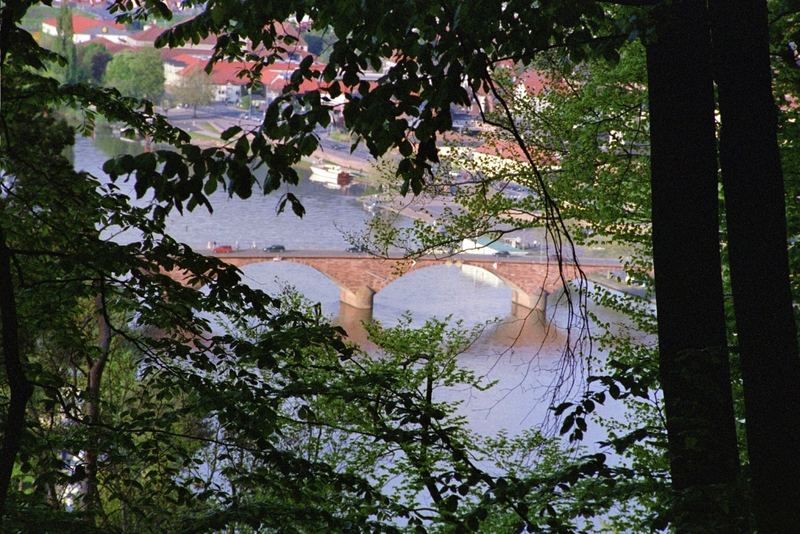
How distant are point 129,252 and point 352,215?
34754 mm

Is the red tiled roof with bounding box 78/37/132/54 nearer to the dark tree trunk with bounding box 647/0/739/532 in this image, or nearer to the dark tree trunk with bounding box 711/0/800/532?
the dark tree trunk with bounding box 647/0/739/532

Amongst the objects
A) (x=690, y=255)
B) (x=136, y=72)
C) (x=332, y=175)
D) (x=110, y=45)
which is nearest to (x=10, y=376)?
(x=690, y=255)

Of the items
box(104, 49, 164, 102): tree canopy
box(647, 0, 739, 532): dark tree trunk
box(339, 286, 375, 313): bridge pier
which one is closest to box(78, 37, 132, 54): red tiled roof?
box(104, 49, 164, 102): tree canopy

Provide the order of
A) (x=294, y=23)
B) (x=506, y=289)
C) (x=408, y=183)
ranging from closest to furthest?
(x=408, y=183)
(x=294, y=23)
(x=506, y=289)

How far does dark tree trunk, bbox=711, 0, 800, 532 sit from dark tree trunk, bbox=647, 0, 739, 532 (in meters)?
0.12

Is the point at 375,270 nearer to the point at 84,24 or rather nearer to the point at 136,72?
the point at 136,72

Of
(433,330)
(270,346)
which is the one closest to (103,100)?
(270,346)

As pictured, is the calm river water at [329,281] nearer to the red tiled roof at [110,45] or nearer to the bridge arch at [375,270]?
the bridge arch at [375,270]

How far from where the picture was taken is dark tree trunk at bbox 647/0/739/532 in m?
→ 2.83

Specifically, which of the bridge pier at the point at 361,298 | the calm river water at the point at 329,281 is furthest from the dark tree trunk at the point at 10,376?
the bridge pier at the point at 361,298

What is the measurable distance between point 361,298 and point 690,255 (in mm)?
30543

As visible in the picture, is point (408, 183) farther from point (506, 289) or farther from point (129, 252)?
point (506, 289)

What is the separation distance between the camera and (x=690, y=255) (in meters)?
2.88

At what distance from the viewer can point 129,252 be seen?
3891 millimetres
